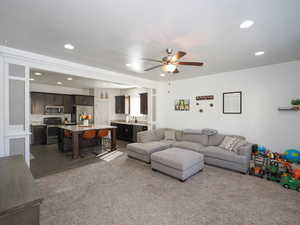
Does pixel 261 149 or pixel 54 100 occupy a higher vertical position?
pixel 54 100

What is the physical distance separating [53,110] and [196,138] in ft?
22.0

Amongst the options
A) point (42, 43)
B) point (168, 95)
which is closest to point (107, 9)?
point (42, 43)

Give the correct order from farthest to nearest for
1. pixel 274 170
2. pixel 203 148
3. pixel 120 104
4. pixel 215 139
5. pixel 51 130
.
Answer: pixel 120 104
pixel 51 130
pixel 215 139
pixel 203 148
pixel 274 170

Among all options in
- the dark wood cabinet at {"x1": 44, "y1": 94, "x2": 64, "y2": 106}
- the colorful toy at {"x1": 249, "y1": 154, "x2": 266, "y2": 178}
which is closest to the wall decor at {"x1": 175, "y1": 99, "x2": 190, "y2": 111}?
the colorful toy at {"x1": 249, "y1": 154, "x2": 266, "y2": 178}

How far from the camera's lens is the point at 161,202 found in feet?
7.32

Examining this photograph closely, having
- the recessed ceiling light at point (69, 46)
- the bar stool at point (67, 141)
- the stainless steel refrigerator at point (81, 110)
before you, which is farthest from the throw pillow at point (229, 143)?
the stainless steel refrigerator at point (81, 110)

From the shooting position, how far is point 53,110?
21.6 ft

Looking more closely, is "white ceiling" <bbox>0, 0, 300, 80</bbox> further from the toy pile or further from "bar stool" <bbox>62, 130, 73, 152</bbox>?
"bar stool" <bbox>62, 130, 73, 152</bbox>

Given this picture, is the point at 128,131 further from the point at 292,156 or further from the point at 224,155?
the point at 292,156

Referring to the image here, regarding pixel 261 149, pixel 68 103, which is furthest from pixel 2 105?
pixel 261 149

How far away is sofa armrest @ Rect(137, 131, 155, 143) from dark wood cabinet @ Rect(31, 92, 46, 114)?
16.5ft

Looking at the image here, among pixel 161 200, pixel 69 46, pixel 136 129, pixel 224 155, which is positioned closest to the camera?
pixel 161 200

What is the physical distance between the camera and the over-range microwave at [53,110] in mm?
6421

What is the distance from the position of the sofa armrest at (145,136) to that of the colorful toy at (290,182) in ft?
11.0
